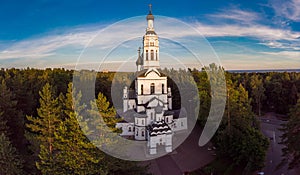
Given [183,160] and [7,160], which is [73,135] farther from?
[183,160]

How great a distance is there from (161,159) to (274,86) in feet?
104

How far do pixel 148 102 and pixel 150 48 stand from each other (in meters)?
6.87

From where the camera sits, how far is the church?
28.8 m

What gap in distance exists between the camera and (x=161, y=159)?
78.2 feet

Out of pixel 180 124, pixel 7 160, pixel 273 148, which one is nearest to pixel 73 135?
pixel 7 160

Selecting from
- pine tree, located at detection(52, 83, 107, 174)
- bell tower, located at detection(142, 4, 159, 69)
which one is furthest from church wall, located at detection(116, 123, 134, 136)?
pine tree, located at detection(52, 83, 107, 174)

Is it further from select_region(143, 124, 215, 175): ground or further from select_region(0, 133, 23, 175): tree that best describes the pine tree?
select_region(143, 124, 215, 175): ground

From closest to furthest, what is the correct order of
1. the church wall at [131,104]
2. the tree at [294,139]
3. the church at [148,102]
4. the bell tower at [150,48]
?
the tree at [294,139] → the church at [148,102] → the bell tower at [150,48] → the church wall at [131,104]

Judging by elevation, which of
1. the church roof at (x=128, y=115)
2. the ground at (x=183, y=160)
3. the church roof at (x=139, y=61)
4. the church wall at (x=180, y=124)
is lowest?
the ground at (x=183, y=160)

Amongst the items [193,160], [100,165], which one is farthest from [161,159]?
[100,165]

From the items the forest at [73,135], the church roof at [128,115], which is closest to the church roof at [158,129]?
the church roof at [128,115]

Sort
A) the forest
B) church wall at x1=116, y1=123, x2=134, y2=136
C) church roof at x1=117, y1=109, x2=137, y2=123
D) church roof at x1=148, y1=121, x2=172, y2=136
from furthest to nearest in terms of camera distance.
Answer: church roof at x1=117, y1=109, x2=137, y2=123, church wall at x1=116, y1=123, x2=134, y2=136, church roof at x1=148, y1=121, x2=172, y2=136, the forest

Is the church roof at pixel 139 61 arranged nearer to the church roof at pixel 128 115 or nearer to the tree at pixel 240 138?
the church roof at pixel 128 115

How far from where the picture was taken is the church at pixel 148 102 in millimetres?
28828
